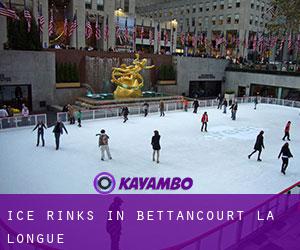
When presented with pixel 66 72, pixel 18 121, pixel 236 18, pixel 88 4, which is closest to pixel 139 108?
pixel 66 72

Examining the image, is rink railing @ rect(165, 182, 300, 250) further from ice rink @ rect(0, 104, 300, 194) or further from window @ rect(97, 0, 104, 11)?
window @ rect(97, 0, 104, 11)

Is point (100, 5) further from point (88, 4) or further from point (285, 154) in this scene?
point (285, 154)

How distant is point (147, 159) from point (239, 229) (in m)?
6.77

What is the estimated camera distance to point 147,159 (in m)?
12.3

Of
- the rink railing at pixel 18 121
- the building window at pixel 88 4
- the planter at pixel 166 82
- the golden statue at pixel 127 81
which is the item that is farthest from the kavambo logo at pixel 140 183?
the building window at pixel 88 4

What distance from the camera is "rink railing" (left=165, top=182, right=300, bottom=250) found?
4949 mm

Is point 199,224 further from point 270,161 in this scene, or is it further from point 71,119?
point 71,119

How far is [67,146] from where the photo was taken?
13.9 m

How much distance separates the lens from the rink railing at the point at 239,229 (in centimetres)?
495

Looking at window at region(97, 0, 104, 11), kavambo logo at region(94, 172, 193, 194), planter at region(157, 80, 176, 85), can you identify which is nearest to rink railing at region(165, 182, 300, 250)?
kavambo logo at region(94, 172, 193, 194)

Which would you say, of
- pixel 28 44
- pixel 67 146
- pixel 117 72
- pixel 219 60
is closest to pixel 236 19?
pixel 219 60

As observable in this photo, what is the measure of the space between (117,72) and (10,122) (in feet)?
42.1

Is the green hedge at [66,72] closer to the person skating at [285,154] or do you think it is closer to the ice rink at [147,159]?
the ice rink at [147,159]

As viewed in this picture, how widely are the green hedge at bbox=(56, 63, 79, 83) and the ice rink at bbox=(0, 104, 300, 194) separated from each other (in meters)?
8.62
